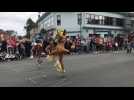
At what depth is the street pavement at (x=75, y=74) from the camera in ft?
37.7

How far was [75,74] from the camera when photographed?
44.5 feet

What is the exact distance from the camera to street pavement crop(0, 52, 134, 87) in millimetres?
11492

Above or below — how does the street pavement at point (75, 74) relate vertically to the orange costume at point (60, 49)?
below

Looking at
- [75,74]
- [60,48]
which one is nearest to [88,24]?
[60,48]

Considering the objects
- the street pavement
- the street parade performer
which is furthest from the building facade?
the street pavement

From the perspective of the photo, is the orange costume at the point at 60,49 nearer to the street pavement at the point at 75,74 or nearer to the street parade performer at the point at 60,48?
the street parade performer at the point at 60,48

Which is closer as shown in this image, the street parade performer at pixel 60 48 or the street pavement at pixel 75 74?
the street pavement at pixel 75 74

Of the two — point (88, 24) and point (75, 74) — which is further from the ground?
point (88, 24)

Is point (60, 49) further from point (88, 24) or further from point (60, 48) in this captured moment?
point (88, 24)

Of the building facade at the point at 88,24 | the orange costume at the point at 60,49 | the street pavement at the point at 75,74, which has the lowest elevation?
the street pavement at the point at 75,74

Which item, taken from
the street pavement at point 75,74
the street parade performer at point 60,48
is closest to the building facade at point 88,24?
the street parade performer at point 60,48

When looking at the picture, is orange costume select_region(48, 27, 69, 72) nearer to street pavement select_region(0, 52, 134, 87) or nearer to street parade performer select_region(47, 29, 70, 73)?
street parade performer select_region(47, 29, 70, 73)

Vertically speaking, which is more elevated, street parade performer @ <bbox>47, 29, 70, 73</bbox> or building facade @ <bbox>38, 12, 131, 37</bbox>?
building facade @ <bbox>38, 12, 131, 37</bbox>
